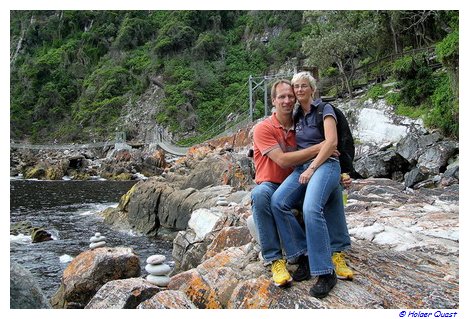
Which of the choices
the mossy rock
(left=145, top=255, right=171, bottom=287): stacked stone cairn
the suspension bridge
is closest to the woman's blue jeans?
(left=145, top=255, right=171, bottom=287): stacked stone cairn

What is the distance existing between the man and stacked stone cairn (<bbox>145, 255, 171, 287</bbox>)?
5.73 feet

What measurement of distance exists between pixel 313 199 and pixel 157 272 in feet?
8.33

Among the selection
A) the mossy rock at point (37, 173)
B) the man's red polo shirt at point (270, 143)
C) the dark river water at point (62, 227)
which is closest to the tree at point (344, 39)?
the dark river water at point (62, 227)

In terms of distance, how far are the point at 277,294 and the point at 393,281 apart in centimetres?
113

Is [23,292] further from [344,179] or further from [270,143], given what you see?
[344,179]

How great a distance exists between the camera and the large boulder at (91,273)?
21.9 feet

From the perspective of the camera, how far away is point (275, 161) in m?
3.66

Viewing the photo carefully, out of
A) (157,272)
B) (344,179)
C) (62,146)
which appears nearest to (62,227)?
(157,272)

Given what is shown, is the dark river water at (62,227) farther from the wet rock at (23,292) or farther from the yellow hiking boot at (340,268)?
the yellow hiking boot at (340,268)

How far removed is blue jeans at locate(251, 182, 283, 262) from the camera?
3646 millimetres

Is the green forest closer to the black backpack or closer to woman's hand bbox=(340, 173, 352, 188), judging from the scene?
woman's hand bbox=(340, 173, 352, 188)

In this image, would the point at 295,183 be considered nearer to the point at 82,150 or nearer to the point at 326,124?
the point at 326,124

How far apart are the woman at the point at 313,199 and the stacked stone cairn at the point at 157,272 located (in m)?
1.93

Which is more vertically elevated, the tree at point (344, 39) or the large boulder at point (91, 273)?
the tree at point (344, 39)
